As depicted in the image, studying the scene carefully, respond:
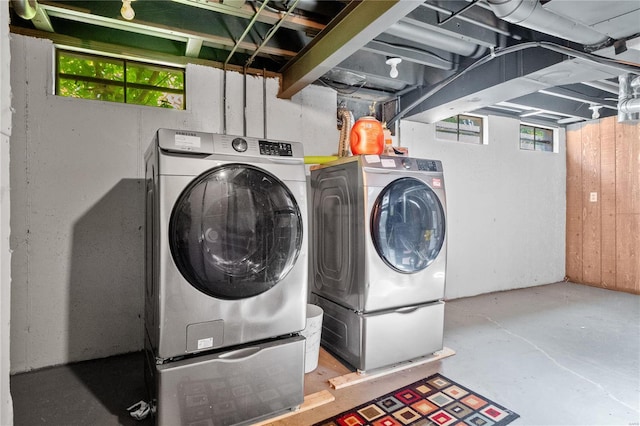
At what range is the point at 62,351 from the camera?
247 centimetres

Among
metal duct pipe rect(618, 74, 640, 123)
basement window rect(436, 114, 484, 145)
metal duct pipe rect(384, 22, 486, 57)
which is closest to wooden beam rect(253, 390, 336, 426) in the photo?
metal duct pipe rect(384, 22, 486, 57)

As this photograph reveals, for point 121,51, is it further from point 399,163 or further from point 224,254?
point 399,163

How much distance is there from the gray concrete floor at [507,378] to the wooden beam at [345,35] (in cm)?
219

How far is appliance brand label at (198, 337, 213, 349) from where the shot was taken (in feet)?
5.40

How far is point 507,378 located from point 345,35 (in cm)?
247

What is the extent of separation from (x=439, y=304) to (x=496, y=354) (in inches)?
23.8

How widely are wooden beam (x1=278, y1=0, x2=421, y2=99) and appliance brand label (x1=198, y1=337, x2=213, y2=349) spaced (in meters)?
1.88

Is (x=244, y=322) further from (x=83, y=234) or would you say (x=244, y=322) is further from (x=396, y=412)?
(x=83, y=234)

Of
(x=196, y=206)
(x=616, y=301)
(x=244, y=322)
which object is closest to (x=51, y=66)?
(x=196, y=206)

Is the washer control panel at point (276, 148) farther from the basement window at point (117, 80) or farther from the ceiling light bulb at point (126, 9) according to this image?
the basement window at point (117, 80)

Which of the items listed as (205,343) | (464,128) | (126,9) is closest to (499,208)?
(464,128)

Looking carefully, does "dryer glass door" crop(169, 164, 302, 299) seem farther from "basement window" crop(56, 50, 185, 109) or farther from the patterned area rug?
"basement window" crop(56, 50, 185, 109)

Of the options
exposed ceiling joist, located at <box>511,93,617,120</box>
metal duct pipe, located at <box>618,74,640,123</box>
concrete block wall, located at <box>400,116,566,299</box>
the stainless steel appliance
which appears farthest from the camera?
concrete block wall, located at <box>400,116,566,299</box>

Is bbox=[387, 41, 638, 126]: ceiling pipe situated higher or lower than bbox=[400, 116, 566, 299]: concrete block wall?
higher
